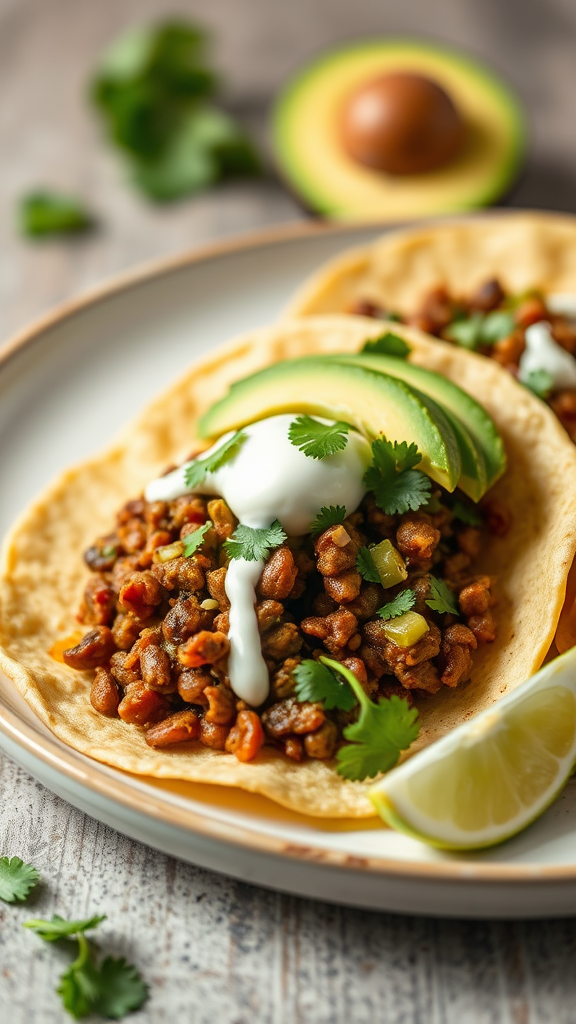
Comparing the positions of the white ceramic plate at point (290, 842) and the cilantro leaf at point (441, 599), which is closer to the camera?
the white ceramic plate at point (290, 842)

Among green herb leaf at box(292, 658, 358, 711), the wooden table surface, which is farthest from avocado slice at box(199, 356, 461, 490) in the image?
the wooden table surface

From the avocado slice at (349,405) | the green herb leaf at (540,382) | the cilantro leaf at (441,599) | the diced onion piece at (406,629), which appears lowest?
the diced onion piece at (406,629)

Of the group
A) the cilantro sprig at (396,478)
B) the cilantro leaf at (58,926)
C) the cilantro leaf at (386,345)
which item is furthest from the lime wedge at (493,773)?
the cilantro leaf at (386,345)

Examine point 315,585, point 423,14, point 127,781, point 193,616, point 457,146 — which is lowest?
point 127,781

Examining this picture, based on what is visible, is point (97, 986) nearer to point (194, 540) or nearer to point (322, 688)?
point (322, 688)

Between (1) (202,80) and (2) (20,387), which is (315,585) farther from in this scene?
(1) (202,80)

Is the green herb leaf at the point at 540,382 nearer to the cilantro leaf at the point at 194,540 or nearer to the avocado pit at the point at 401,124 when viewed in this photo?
the cilantro leaf at the point at 194,540

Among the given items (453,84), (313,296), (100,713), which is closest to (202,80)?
(453,84)

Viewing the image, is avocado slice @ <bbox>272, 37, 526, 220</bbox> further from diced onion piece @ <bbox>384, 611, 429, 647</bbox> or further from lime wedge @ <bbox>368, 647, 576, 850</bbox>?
lime wedge @ <bbox>368, 647, 576, 850</bbox>
